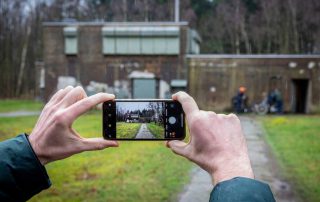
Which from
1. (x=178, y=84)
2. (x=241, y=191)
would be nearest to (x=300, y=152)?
(x=241, y=191)

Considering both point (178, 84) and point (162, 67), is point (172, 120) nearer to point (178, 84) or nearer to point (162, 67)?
point (178, 84)

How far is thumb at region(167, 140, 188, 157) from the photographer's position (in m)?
1.65

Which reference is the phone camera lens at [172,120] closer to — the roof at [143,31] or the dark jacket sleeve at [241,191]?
the dark jacket sleeve at [241,191]

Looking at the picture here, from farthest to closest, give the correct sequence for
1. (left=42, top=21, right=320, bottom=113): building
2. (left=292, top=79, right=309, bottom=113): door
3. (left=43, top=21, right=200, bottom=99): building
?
(left=292, top=79, right=309, bottom=113): door → (left=43, top=21, right=200, bottom=99): building → (left=42, top=21, right=320, bottom=113): building

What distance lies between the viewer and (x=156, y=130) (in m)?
1.94

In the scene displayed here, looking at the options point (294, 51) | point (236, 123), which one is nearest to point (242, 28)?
point (294, 51)

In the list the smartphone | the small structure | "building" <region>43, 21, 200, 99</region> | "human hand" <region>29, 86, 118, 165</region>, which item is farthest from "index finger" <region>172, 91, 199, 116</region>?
"building" <region>43, 21, 200, 99</region>

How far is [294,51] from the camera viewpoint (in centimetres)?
3856

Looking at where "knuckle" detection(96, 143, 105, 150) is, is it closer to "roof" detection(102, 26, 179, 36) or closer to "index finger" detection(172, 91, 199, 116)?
"index finger" detection(172, 91, 199, 116)

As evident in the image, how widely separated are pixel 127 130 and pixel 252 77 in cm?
2214

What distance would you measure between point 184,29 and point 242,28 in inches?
699

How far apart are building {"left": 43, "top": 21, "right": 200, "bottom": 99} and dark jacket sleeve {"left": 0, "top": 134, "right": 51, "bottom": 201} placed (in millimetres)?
22379

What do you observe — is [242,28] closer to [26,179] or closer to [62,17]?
[62,17]

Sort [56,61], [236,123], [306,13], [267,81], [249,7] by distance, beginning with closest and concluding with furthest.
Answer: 1. [236,123]
2. [267,81]
3. [56,61]
4. [306,13]
5. [249,7]
